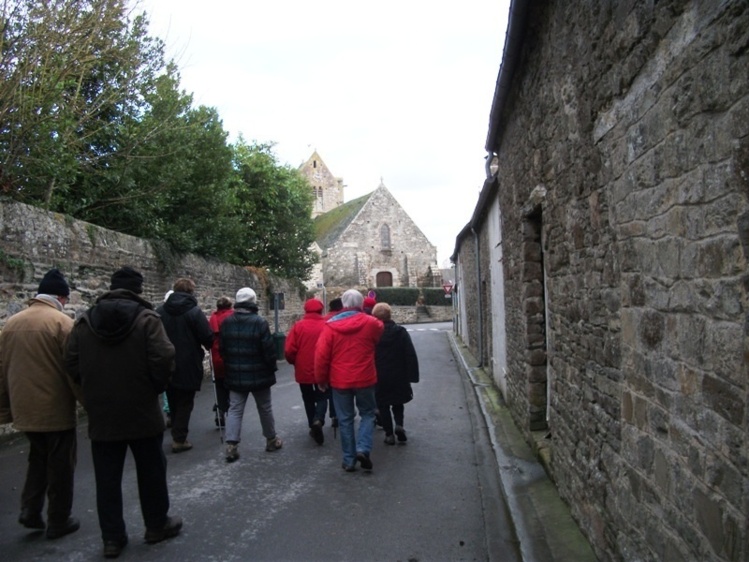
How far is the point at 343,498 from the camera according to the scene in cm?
512

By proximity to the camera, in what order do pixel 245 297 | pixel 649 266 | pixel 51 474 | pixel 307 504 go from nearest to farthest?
pixel 649 266 < pixel 51 474 < pixel 307 504 < pixel 245 297

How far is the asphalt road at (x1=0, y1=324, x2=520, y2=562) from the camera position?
160 inches

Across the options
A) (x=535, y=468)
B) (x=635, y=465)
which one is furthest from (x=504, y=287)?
(x=635, y=465)

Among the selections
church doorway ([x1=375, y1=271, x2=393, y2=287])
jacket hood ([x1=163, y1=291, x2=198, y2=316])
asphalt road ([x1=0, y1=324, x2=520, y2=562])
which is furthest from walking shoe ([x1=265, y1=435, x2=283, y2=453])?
church doorway ([x1=375, y1=271, x2=393, y2=287])

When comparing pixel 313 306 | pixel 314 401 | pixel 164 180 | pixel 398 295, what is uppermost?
pixel 164 180

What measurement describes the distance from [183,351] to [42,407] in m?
2.44

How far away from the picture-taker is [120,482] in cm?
404

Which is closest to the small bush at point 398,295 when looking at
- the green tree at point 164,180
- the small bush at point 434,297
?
the small bush at point 434,297

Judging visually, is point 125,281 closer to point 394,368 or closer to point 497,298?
point 394,368

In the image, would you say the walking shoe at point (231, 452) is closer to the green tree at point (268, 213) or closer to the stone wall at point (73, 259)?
the stone wall at point (73, 259)

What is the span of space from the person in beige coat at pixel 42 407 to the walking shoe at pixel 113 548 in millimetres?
537

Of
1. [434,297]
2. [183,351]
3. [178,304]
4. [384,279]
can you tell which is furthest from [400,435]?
[384,279]

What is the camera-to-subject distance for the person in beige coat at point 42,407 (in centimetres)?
422

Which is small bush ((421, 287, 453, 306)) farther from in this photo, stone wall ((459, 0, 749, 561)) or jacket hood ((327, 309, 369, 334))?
stone wall ((459, 0, 749, 561))
